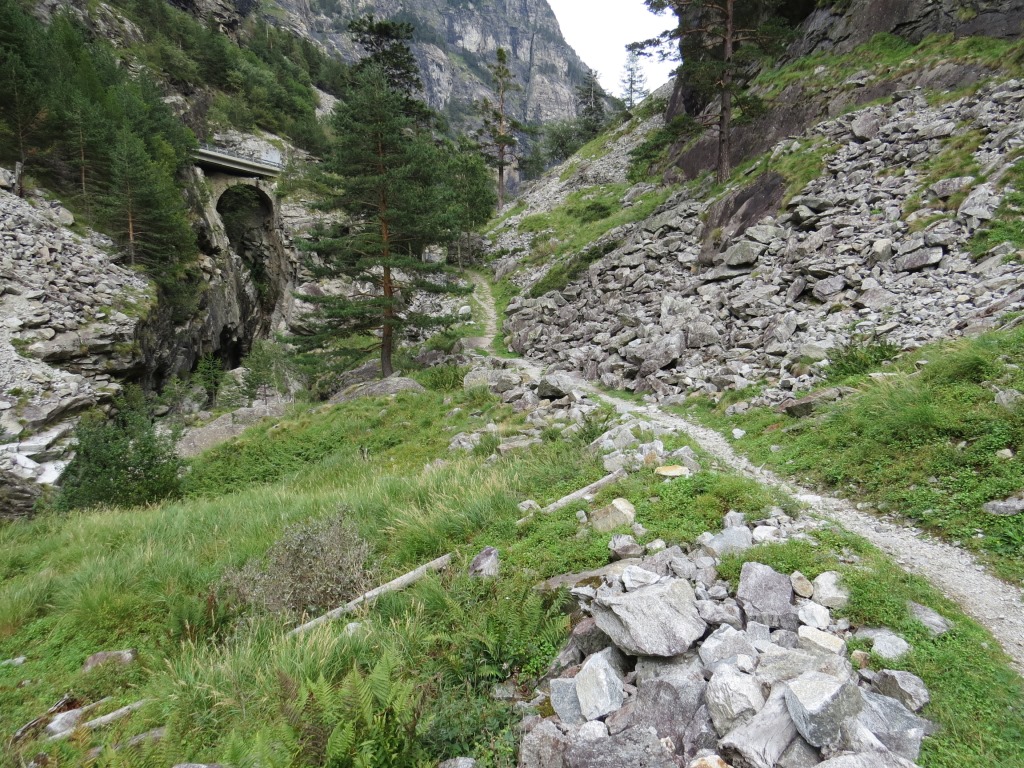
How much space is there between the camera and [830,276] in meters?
12.8

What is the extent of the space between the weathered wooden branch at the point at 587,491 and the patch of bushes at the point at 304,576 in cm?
240

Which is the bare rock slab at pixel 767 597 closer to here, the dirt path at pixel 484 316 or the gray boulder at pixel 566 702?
the gray boulder at pixel 566 702

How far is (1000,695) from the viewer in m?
2.65

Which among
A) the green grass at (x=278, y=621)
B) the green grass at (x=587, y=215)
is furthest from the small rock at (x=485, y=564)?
the green grass at (x=587, y=215)

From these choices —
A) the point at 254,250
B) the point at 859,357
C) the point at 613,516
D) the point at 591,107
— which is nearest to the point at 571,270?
the point at 859,357

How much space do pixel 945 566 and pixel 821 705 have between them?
10.1 feet

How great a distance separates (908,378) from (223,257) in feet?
140

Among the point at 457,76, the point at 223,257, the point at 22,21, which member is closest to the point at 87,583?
the point at 223,257

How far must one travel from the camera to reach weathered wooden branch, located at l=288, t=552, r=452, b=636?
4418 millimetres

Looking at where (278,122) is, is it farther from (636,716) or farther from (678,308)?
(636,716)

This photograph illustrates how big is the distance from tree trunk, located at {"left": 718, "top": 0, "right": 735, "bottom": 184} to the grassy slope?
71.9 feet

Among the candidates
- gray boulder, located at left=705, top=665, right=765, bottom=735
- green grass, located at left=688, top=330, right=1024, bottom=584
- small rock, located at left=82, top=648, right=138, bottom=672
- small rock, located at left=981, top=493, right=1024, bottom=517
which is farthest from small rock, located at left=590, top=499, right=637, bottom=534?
small rock, located at left=82, top=648, right=138, bottom=672

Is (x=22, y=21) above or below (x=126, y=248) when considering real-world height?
above

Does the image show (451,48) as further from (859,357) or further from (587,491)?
(587,491)
